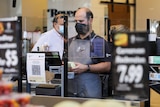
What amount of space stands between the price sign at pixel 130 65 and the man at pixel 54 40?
2158 millimetres

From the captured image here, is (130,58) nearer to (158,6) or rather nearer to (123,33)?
(123,33)

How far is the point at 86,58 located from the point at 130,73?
190 centimetres

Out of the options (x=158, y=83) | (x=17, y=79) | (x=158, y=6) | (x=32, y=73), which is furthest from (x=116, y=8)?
(x=17, y=79)

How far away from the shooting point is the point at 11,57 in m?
1.71

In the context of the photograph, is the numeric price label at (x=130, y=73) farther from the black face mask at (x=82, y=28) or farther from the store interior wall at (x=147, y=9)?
the store interior wall at (x=147, y=9)

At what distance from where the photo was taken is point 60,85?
3604mm

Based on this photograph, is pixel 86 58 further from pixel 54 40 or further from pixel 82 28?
pixel 54 40

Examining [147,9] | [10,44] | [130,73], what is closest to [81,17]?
[10,44]

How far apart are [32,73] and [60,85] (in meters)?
0.41

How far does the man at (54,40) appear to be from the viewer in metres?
3.66

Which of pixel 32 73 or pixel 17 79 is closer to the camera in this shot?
pixel 17 79

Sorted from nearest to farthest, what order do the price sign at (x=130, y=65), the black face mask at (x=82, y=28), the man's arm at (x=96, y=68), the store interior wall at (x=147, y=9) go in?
the price sign at (x=130, y=65)
the man's arm at (x=96, y=68)
the black face mask at (x=82, y=28)
the store interior wall at (x=147, y=9)

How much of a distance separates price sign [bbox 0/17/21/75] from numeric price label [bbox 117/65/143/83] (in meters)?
0.52

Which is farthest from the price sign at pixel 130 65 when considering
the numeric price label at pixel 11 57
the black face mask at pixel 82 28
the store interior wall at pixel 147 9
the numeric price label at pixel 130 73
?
the store interior wall at pixel 147 9
